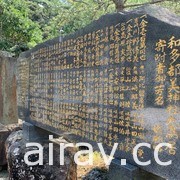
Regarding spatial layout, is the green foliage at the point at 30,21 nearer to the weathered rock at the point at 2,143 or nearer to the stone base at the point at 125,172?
the weathered rock at the point at 2,143

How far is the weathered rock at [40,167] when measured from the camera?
12.4 feet

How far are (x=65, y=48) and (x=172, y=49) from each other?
1797mm

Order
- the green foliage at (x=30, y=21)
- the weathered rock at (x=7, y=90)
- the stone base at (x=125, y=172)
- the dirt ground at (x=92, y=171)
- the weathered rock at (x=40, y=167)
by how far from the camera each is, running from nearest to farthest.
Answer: the stone base at (x=125, y=172), the weathered rock at (x=40, y=167), the dirt ground at (x=92, y=171), the weathered rock at (x=7, y=90), the green foliage at (x=30, y=21)

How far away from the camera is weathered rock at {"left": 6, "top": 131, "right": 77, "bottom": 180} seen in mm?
3766

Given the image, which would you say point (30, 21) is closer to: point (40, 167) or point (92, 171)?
point (92, 171)

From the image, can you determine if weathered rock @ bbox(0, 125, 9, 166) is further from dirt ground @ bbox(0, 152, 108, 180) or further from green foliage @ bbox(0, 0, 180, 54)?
green foliage @ bbox(0, 0, 180, 54)

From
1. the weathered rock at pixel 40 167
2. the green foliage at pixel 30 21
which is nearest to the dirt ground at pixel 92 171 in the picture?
the weathered rock at pixel 40 167

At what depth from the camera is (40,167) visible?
12.6 ft

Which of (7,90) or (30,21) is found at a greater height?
(30,21)

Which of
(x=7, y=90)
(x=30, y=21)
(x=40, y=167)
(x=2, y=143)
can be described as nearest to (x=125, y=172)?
(x=40, y=167)

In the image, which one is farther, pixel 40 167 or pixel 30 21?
pixel 30 21

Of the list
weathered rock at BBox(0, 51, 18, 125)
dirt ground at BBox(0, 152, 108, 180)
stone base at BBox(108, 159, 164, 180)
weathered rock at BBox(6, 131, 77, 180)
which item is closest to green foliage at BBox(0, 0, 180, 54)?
weathered rock at BBox(0, 51, 18, 125)

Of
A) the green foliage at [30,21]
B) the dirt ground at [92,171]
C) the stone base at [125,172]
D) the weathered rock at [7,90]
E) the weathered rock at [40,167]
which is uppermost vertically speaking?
the green foliage at [30,21]

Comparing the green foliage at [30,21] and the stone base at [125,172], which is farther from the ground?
the green foliage at [30,21]
